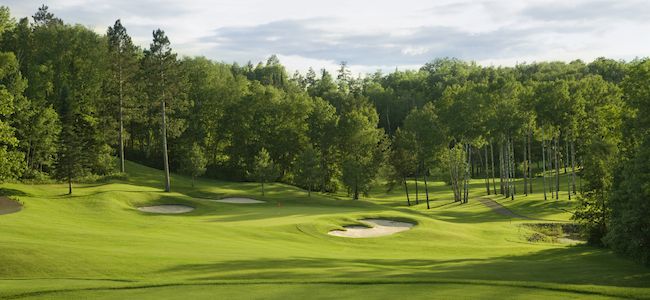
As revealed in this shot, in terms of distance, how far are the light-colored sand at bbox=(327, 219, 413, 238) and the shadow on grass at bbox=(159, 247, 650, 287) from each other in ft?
32.6

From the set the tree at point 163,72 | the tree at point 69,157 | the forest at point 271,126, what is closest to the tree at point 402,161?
the forest at point 271,126

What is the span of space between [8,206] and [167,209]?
40.0 ft

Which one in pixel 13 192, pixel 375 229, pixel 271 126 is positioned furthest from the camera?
pixel 271 126

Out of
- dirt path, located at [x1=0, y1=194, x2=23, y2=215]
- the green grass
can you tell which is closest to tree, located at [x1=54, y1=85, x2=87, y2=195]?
the green grass

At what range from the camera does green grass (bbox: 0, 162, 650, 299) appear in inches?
486

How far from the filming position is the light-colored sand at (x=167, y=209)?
3731cm

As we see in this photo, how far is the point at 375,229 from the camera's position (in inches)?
1278

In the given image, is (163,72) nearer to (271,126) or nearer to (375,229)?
(271,126)

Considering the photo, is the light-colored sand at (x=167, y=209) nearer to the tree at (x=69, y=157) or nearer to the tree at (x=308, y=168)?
the tree at (x=69, y=157)

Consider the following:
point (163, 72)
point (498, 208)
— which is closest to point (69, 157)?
point (163, 72)

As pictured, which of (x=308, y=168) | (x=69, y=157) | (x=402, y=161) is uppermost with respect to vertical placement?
(x=69, y=157)

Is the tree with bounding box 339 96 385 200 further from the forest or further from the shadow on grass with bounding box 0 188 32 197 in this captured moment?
the shadow on grass with bounding box 0 188 32 197

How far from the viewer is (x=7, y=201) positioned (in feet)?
98.3

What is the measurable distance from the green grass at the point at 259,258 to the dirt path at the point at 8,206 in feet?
2.29
